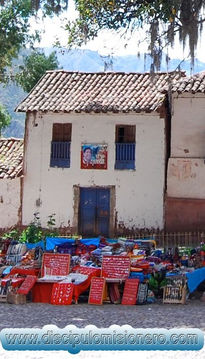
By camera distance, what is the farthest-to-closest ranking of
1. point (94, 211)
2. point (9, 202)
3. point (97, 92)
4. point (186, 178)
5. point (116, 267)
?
point (9, 202) → point (97, 92) → point (94, 211) → point (186, 178) → point (116, 267)

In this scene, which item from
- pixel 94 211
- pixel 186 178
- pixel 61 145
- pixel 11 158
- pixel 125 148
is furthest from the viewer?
pixel 11 158

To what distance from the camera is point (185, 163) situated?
22734mm

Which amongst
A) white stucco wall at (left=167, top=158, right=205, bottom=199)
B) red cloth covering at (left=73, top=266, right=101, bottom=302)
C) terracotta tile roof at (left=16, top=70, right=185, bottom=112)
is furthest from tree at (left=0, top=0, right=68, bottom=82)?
red cloth covering at (left=73, top=266, right=101, bottom=302)

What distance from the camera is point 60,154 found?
2408 centimetres

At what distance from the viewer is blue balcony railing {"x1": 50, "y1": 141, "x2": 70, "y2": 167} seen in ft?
78.6

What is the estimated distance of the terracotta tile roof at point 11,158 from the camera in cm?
2455

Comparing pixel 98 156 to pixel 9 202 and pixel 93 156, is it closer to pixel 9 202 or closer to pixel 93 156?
pixel 93 156

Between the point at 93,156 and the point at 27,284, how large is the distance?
10966 millimetres

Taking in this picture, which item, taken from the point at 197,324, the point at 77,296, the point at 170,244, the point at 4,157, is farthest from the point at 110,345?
the point at 4,157

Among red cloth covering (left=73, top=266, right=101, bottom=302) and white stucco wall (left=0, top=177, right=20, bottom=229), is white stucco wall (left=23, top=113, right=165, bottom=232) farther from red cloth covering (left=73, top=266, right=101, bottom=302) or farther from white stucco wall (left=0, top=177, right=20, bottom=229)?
red cloth covering (left=73, top=266, right=101, bottom=302)

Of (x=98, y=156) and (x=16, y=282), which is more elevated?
(x=98, y=156)

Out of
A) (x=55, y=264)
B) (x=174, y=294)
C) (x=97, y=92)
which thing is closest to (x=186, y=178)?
(x=97, y=92)

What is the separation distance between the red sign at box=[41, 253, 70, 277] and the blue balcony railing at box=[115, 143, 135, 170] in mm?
9847

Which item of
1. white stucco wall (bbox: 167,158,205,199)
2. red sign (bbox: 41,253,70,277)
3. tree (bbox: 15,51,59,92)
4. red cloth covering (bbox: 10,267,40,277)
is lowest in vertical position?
red cloth covering (bbox: 10,267,40,277)
